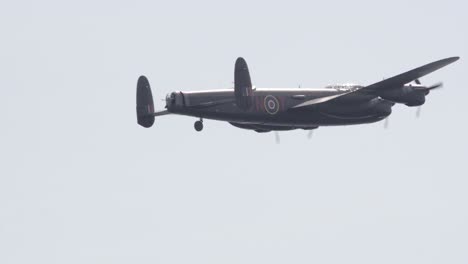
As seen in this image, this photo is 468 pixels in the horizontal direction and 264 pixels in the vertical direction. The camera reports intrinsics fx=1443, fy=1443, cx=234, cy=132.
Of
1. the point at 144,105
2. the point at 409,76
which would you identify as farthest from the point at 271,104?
the point at 409,76

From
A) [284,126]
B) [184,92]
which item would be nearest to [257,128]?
[284,126]

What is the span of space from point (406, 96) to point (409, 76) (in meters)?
1.75

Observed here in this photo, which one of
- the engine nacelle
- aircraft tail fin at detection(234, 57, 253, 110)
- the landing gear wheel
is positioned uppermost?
aircraft tail fin at detection(234, 57, 253, 110)

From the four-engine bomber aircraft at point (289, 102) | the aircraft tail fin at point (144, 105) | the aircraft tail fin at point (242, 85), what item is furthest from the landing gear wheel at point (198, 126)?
the aircraft tail fin at point (144, 105)

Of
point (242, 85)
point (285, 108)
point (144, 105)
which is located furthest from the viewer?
point (144, 105)

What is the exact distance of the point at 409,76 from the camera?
7994 centimetres

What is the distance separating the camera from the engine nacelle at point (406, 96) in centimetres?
8098

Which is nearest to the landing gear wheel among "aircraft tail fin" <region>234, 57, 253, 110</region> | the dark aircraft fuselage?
the dark aircraft fuselage

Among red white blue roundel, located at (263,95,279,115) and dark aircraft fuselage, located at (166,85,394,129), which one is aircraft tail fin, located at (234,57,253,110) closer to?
dark aircraft fuselage, located at (166,85,394,129)

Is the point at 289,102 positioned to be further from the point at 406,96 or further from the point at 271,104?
the point at 406,96

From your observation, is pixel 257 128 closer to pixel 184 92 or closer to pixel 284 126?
pixel 284 126

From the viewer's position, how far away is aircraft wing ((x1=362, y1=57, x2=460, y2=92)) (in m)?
79.2

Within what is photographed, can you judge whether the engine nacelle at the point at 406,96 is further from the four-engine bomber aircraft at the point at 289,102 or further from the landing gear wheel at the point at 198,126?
the landing gear wheel at the point at 198,126

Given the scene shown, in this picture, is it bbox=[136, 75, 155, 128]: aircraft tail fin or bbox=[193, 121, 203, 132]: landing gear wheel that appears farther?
bbox=[136, 75, 155, 128]: aircraft tail fin
